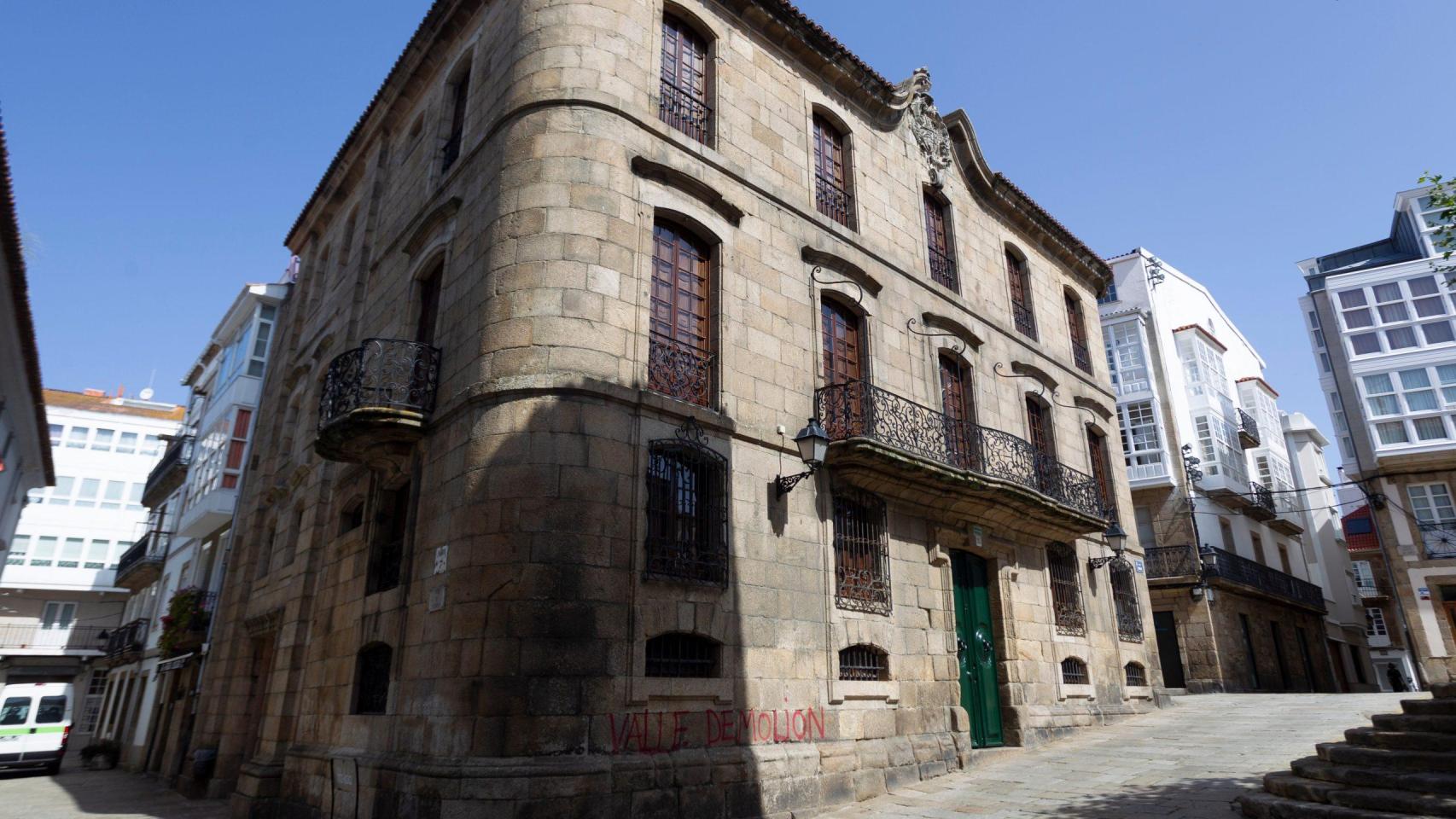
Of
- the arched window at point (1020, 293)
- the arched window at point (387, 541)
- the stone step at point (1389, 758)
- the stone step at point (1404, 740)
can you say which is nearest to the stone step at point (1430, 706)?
the stone step at point (1404, 740)

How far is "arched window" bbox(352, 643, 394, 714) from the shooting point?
10.3 metres

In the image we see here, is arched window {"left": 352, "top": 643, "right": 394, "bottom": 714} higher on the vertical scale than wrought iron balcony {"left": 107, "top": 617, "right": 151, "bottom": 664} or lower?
lower

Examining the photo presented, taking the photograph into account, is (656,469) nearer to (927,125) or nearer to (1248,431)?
(927,125)

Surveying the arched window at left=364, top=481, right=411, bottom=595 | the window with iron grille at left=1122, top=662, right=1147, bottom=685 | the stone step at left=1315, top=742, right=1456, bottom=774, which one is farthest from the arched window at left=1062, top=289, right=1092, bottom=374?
the arched window at left=364, top=481, right=411, bottom=595

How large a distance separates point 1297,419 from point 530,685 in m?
44.8

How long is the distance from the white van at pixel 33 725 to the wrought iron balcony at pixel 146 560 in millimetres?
5850

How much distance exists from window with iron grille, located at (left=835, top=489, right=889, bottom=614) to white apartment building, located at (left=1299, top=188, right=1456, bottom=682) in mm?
22951


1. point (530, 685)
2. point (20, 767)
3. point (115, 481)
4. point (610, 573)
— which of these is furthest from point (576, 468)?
point (115, 481)

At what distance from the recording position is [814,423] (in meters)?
10.5

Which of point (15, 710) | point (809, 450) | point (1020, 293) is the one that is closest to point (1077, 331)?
point (1020, 293)

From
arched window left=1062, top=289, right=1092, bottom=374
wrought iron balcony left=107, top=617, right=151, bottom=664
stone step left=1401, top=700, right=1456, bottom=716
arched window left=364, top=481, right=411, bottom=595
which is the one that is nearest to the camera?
stone step left=1401, top=700, right=1456, bottom=716

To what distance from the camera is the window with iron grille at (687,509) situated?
30.6 feet

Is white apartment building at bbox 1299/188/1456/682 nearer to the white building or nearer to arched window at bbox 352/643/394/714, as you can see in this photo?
arched window at bbox 352/643/394/714

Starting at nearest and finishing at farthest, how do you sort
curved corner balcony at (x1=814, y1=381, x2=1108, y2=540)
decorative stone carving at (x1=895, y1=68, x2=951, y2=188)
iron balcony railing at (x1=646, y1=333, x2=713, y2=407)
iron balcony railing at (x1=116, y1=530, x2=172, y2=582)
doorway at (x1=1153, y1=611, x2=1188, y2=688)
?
1. iron balcony railing at (x1=646, y1=333, x2=713, y2=407)
2. curved corner balcony at (x1=814, y1=381, x2=1108, y2=540)
3. decorative stone carving at (x1=895, y1=68, x2=951, y2=188)
4. doorway at (x1=1153, y1=611, x2=1188, y2=688)
5. iron balcony railing at (x1=116, y1=530, x2=172, y2=582)
